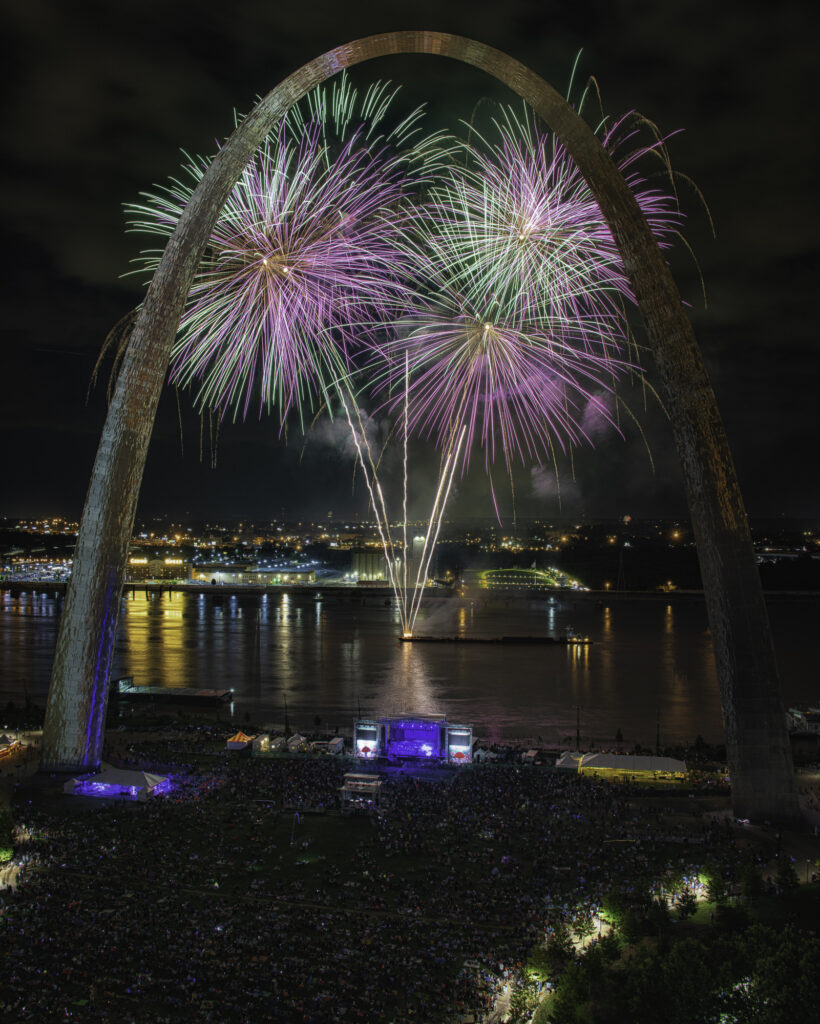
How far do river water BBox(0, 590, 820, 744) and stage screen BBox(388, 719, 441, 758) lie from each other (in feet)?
16.1

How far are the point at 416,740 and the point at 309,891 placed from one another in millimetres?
6995

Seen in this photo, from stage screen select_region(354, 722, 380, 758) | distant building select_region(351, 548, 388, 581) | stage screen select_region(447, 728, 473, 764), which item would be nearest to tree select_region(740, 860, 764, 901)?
stage screen select_region(447, 728, 473, 764)

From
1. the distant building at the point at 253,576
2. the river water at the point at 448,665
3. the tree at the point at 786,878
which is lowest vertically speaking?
the river water at the point at 448,665

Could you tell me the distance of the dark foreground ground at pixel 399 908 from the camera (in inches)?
254

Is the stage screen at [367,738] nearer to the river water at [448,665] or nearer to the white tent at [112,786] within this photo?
the white tent at [112,786]

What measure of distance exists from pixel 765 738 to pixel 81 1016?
879 cm

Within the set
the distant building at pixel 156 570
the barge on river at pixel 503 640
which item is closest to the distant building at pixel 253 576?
the distant building at pixel 156 570

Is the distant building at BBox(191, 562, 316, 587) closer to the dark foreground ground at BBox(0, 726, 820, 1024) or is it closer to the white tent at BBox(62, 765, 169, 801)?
the white tent at BBox(62, 765, 169, 801)

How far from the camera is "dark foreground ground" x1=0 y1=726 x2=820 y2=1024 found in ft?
21.2

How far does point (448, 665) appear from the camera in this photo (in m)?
32.1

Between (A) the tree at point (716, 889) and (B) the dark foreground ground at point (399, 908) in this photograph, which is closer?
(B) the dark foreground ground at point (399, 908)

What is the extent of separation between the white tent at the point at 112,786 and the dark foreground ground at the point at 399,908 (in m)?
0.23

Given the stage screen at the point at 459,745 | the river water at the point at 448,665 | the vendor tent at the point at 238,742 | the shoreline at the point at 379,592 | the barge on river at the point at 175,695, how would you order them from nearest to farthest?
the stage screen at the point at 459,745 < the vendor tent at the point at 238,742 < the river water at the point at 448,665 < the barge on river at the point at 175,695 < the shoreline at the point at 379,592

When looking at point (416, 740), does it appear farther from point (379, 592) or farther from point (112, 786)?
point (379, 592)
